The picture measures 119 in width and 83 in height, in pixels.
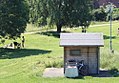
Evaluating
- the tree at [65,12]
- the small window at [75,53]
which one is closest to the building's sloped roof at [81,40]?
the small window at [75,53]

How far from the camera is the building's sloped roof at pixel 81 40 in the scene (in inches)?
1070

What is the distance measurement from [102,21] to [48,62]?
7194cm

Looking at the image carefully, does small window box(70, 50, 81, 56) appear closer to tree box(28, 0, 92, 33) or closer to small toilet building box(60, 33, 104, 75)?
small toilet building box(60, 33, 104, 75)

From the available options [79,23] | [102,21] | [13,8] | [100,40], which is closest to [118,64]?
[100,40]

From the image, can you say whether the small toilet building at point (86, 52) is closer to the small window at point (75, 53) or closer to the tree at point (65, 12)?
the small window at point (75, 53)

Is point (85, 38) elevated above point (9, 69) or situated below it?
above

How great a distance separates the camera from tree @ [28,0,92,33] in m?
64.2

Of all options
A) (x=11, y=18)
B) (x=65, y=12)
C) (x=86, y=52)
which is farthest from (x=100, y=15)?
(x=86, y=52)

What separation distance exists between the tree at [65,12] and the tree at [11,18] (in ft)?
55.4

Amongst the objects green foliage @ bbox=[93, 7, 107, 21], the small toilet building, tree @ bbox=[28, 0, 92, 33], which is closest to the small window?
the small toilet building

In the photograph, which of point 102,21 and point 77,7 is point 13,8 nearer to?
point 77,7

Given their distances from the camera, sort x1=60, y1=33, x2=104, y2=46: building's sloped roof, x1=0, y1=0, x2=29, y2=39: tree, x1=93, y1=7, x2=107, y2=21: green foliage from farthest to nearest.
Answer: x1=93, y1=7, x2=107, y2=21: green foliage → x1=0, y1=0, x2=29, y2=39: tree → x1=60, y1=33, x2=104, y2=46: building's sloped roof

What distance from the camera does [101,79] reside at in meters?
24.7

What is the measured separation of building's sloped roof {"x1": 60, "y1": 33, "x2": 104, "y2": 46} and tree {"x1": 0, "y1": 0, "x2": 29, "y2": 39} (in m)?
18.5
